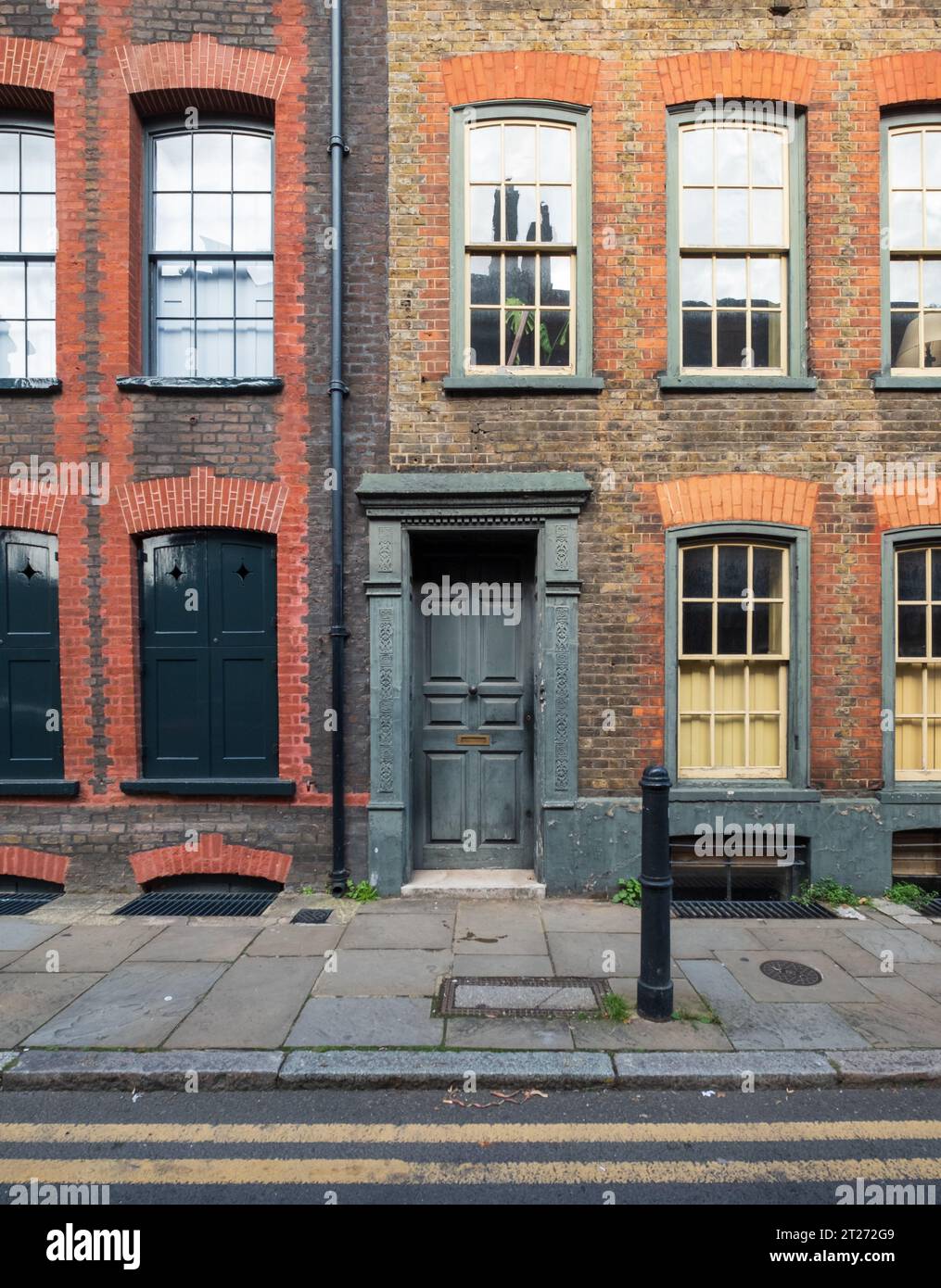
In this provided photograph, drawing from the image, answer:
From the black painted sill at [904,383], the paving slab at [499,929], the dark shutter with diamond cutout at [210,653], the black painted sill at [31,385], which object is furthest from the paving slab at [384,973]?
the black painted sill at [904,383]

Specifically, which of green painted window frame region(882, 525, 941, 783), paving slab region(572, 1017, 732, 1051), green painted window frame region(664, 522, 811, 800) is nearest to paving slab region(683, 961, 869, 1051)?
paving slab region(572, 1017, 732, 1051)

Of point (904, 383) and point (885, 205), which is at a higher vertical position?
point (885, 205)

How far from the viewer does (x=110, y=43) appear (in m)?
5.99

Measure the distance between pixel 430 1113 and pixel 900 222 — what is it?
773 centimetres

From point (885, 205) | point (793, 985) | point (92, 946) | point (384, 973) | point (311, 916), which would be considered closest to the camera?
point (793, 985)

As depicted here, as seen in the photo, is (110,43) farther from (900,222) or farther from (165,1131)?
(165,1131)

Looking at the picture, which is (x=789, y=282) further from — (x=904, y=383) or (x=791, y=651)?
(x=791, y=651)

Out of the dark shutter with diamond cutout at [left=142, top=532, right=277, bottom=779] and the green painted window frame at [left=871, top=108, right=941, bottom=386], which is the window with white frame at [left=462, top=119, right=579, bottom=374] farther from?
the dark shutter with diamond cutout at [left=142, top=532, right=277, bottom=779]

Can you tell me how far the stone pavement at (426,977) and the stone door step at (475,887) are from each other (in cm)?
11

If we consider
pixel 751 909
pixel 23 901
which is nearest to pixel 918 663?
pixel 751 909

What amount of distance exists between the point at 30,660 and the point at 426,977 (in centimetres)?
452

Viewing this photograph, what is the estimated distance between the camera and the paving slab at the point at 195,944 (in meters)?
4.74

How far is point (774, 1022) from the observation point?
12.7 feet

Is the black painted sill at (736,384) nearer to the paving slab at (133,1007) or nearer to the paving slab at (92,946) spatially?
the paving slab at (133,1007)
